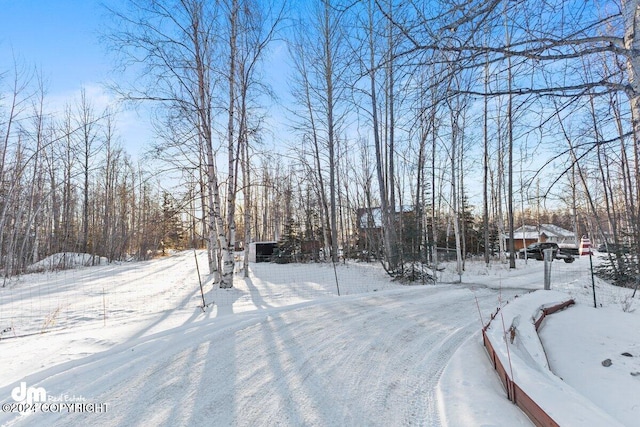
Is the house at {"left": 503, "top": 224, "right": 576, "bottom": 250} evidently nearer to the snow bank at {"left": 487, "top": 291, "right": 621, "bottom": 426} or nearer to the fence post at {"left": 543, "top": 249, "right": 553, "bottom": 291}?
the fence post at {"left": 543, "top": 249, "right": 553, "bottom": 291}

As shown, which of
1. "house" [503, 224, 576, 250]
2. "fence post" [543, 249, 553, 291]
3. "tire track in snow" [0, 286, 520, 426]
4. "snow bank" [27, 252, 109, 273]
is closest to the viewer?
"tire track in snow" [0, 286, 520, 426]

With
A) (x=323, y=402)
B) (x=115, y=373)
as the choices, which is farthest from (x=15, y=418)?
(x=323, y=402)

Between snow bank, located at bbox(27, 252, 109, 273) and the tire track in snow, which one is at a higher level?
snow bank, located at bbox(27, 252, 109, 273)

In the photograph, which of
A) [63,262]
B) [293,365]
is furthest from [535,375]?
[63,262]

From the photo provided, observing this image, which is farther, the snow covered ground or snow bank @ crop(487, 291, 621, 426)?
the snow covered ground

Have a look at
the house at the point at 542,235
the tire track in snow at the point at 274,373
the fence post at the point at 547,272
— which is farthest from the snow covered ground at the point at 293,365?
the house at the point at 542,235

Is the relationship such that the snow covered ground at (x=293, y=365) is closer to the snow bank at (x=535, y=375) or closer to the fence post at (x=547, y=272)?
the snow bank at (x=535, y=375)

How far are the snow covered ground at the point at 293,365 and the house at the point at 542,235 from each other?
3654cm

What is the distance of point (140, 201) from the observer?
3042 cm

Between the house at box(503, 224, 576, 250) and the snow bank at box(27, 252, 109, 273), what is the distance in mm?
39436

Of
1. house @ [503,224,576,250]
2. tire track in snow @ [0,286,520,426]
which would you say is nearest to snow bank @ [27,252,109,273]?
tire track in snow @ [0,286,520,426]

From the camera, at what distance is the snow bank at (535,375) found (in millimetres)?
1992

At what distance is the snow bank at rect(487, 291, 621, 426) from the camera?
1992mm

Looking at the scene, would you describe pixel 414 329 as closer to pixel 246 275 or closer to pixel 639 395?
pixel 639 395
